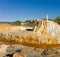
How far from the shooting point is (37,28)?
19594 mm

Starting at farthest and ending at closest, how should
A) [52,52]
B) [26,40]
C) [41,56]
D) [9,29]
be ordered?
[9,29] < [26,40] < [52,52] < [41,56]

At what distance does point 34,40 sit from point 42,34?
1.10m

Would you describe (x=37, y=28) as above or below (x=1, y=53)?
above

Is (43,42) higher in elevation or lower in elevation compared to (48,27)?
lower

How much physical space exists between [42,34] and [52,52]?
22.2 feet

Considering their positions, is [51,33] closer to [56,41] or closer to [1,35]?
[56,41]

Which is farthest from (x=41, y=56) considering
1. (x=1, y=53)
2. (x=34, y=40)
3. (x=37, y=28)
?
(x=37, y=28)

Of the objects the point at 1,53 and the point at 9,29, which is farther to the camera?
the point at 9,29

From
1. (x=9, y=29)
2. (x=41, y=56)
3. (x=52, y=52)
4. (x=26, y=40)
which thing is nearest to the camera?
(x=41, y=56)

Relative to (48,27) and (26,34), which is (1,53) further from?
(48,27)

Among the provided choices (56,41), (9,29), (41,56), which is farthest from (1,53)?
(9,29)

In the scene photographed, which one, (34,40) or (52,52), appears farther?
(34,40)

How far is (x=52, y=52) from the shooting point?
12.4m

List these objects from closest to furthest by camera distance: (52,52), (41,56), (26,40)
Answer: (41,56)
(52,52)
(26,40)
